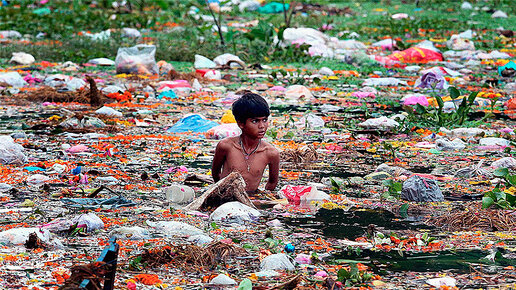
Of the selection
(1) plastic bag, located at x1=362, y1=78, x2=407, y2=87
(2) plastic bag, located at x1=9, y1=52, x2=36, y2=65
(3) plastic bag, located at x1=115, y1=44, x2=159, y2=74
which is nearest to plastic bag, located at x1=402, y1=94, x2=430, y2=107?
(1) plastic bag, located at x1=362, y1=78, x2=407, y2=87

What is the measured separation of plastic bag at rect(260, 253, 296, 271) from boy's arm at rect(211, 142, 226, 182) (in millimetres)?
1339

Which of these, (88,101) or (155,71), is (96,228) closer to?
(88,101)

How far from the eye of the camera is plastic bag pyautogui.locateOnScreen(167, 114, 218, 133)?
19.4 ft

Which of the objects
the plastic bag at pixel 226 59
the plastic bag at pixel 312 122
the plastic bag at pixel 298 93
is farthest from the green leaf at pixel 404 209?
the plastic bag at pixel 226 59

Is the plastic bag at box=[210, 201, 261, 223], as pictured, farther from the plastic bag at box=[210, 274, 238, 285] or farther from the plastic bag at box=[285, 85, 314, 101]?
the plastic bag at box=[285, 85, 314, 101]

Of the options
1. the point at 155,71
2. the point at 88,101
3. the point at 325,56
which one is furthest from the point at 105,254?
the point at 325,56

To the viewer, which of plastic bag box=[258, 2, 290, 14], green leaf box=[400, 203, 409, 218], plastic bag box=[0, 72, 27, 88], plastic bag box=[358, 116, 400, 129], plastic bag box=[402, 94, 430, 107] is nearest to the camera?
green leaf box=[400, 203, 409, 218]

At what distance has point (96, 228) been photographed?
3314mm

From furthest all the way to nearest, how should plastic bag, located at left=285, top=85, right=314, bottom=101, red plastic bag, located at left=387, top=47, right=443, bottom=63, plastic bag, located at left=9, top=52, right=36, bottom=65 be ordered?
red plastic bag, located at left=387, top=47, right=443, bottom=63 < plastic bag, located at left=9, top=52, right=36, bottom=65 < plastic bag, located at left=285, top=85, right=314, bottom=101

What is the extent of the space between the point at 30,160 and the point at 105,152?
50cm

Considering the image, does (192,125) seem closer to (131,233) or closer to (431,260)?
(131,233)

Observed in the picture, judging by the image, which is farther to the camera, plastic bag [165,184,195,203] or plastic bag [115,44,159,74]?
plastic bag [115,44,159,74]

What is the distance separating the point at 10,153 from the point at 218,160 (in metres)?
1.34

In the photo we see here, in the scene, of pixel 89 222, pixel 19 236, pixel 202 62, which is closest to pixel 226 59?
pixel 202 62
